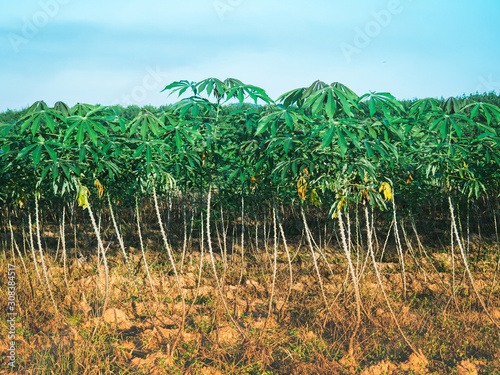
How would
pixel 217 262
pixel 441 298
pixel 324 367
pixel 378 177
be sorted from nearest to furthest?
pixel 324 367, pixel 378 177, pixel 441 298, pixel 217 262

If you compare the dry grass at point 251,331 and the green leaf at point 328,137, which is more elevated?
the green leaf at point 328,137

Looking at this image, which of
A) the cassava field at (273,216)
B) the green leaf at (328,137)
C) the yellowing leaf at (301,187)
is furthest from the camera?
the yellowing leaf at (301,187)

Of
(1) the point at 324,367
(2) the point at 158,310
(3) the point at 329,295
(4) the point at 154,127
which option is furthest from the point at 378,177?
(2) the point at 158,310

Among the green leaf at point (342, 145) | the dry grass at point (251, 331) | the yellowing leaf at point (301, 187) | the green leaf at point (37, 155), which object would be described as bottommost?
the dry grass at point (251, 331)

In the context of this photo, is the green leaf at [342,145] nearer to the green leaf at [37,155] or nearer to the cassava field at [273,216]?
the cassava field at [273,216]

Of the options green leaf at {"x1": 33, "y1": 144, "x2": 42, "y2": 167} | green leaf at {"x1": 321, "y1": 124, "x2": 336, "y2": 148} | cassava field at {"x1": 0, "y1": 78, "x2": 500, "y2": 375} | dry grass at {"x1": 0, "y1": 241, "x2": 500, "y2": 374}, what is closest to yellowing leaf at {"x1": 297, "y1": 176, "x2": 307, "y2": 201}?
cassava field at {"x1": 0, "y1": 78, "x2": 500, "y2": 375}

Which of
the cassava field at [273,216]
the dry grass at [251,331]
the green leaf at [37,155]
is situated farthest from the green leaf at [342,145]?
the green leaf at [37,155]

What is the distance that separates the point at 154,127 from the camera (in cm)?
289

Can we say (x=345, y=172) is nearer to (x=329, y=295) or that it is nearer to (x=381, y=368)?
(x=381, y=368)

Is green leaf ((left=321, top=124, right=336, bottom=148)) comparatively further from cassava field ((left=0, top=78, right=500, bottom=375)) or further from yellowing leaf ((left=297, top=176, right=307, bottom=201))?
yellowing leaf ((left=297, top=176, right=307, bottom=201))

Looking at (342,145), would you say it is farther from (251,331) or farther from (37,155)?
(251,331)

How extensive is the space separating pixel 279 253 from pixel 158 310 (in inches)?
122

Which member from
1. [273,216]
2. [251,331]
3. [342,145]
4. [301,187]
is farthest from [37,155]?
[251,331]

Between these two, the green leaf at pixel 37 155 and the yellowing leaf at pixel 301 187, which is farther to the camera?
the yellowing leaf at pixel 301 187
